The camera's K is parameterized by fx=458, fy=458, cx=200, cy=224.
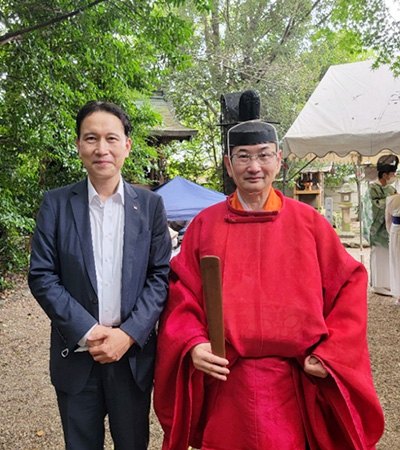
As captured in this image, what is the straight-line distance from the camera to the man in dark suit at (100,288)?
1.78 m

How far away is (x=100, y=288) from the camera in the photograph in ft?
6.05

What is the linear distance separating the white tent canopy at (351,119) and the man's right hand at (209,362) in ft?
16.0

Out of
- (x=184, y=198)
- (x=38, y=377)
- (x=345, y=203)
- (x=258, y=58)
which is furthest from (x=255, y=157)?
(x=345, y=203)

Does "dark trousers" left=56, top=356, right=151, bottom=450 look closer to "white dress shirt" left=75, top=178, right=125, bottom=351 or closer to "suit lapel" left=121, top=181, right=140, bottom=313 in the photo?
"white dress shirt" left=75, top=178, right=125, bottom=351

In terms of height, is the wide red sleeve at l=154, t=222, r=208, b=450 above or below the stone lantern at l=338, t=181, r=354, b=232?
above

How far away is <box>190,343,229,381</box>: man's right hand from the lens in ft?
5.45

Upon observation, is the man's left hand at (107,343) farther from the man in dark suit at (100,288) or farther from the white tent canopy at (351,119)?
the white tent canopy at (351,119)

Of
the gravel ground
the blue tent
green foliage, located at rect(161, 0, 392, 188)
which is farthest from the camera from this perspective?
green foliage, located at rect(161, 0, 392, 188)

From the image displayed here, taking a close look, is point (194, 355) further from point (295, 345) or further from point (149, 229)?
point (149, 229)

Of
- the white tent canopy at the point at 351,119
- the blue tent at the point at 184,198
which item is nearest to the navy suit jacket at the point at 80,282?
the white tent canopy at the point at 351,119

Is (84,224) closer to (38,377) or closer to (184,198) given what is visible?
(38,377)

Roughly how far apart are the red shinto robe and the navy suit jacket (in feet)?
0.33

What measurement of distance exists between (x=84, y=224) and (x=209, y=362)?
737 mm

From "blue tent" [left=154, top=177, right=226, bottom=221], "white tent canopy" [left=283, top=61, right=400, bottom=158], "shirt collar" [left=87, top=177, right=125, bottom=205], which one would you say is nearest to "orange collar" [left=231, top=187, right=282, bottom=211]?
"shirt collar" [left=87, top=177, right=125, bottom=205]
